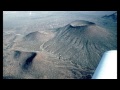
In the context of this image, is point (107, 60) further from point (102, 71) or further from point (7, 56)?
point (7, 56)

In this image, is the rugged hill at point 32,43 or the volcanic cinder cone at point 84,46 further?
the rugged hill at point 32,43

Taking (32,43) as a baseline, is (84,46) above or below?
above

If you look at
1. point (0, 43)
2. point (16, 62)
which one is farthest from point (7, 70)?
point (0, 43)

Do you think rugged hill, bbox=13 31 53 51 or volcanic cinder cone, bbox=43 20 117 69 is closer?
volcanic cinder cone, bbox=43 20 117 69

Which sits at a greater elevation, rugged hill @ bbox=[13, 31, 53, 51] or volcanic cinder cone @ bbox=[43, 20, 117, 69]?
volcanic cinder cone @ bbox=[43, 20, 117, 69]

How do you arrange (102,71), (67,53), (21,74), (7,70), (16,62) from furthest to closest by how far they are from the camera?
(67,53), (16,62), (7,70), (21,74), (102,71)

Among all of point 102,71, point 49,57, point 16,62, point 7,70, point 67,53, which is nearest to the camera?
point 102,71

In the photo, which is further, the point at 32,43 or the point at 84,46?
the point at 32,43

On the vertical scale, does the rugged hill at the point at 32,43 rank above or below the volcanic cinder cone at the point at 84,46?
below
